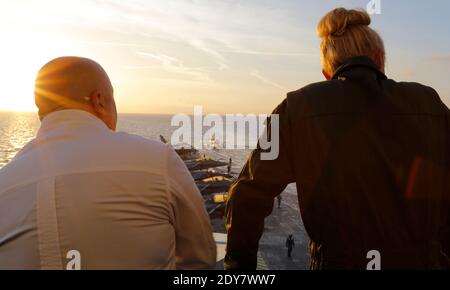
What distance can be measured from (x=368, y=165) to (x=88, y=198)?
126 cm

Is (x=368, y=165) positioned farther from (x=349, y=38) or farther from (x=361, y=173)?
(x=349, y=38)

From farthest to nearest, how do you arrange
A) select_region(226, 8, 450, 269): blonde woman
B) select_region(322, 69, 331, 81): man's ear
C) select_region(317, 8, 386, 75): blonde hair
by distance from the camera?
select_region(322, 69, 331, 81): man's ear < select_region(317, 8, 386, 75): blonde hair < select_region(226, 8, 450, 269): blonde woman

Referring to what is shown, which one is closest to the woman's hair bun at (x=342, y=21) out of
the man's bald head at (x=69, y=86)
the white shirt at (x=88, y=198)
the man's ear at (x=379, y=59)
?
the man's ear at (x=379, y=59)

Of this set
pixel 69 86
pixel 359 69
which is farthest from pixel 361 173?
pixel 69 86

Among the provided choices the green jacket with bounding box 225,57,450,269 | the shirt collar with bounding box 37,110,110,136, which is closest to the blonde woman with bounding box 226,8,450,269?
the green jacket with bounding box 225,57,450,269

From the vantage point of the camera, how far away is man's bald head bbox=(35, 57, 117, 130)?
189cm

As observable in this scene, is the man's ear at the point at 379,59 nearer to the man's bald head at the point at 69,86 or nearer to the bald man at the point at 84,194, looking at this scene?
the bald man at the point at 84,194

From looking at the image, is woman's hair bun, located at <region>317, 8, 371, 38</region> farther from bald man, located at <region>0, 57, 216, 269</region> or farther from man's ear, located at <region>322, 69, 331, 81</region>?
bald man, located at <region>0, 57, 216, 269</region>

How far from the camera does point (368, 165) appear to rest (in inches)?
68.7

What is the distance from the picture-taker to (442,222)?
195 centimetres

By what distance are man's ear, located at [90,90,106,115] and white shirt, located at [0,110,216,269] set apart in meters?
0.11

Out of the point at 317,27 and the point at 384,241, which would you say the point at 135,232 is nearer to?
the point at 384,241

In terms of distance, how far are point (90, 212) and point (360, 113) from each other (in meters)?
1.31

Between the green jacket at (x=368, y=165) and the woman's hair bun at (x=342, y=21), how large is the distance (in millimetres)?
255
